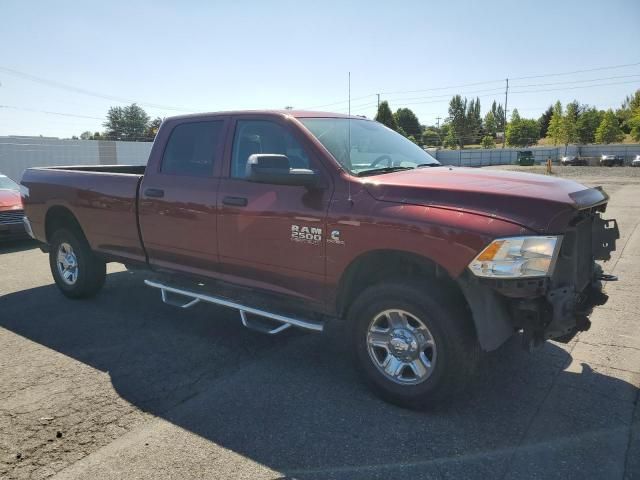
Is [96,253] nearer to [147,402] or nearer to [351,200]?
[147,402]

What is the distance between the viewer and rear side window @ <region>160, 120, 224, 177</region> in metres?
4.50

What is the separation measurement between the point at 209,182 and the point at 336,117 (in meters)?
1.25

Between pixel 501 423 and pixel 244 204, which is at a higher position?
pixel 244 204

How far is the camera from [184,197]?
4520mm

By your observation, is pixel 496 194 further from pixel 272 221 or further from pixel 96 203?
pixel 96 203

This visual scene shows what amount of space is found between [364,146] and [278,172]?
3.15ft

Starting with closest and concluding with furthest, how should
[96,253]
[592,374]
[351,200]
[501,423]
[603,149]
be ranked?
[501,423]
[351,200]
[592,374]
[96,253]
[603,149]

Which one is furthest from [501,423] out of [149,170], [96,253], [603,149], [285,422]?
[603,149]

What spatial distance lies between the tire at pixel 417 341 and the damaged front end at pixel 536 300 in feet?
0.55

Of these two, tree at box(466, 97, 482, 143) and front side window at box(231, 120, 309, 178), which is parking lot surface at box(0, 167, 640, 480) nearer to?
front side window at box(231, 120, 309, 178)

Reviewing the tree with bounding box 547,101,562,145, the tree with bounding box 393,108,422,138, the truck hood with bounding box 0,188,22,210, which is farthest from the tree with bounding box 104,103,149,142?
the truck hood with bounding box 0,188,22,210

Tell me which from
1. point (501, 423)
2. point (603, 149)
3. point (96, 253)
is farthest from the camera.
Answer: point (603, 149)

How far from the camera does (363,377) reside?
11.8ft

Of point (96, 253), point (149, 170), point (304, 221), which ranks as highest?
point (149, 170)
